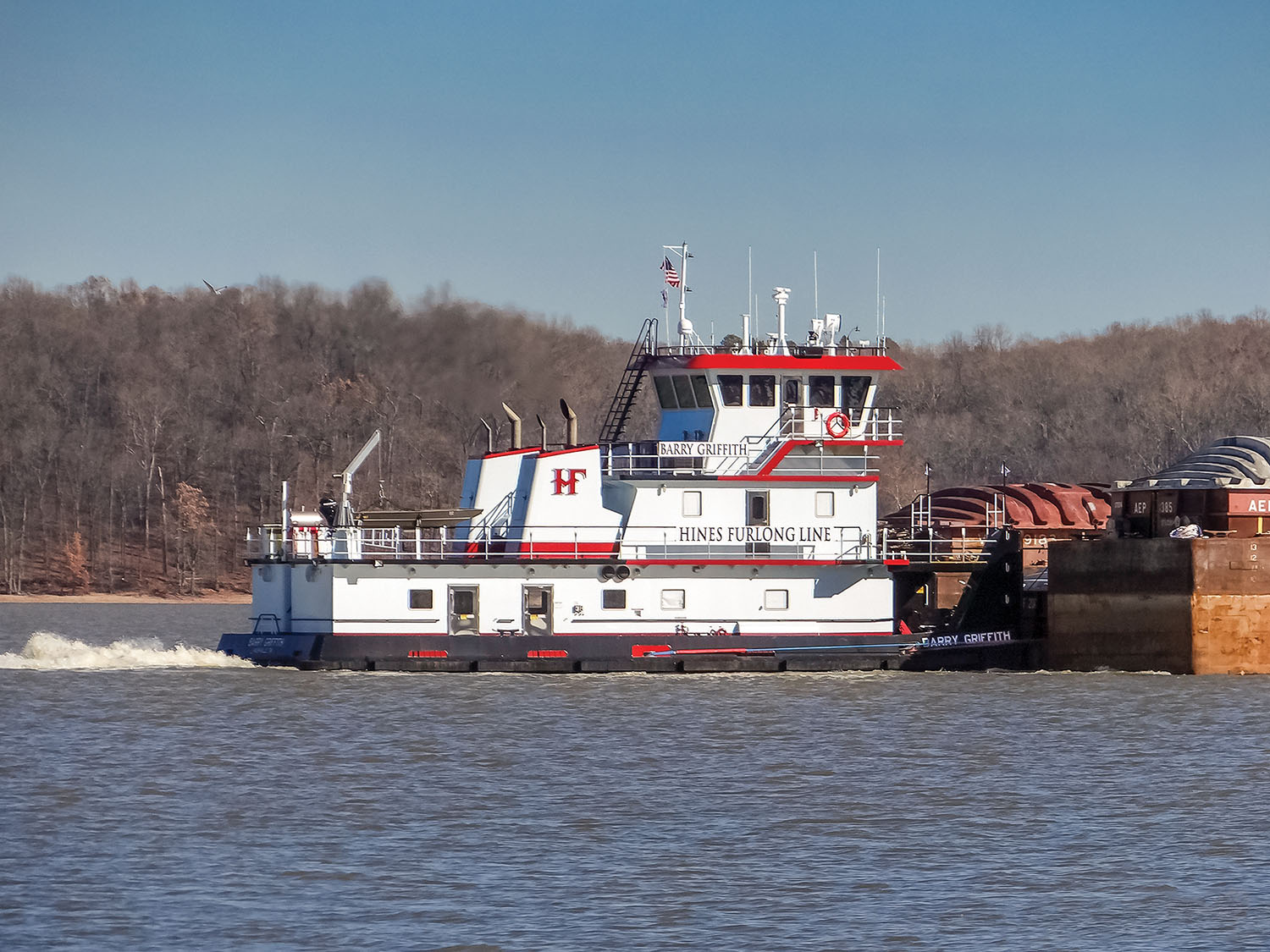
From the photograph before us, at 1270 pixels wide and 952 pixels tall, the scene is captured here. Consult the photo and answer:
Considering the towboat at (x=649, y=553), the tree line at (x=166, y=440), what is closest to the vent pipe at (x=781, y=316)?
the towboat at (x=649, y=553)

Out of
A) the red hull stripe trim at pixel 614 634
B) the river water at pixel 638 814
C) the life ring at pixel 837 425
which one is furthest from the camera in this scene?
the life ring at pixel 837 425

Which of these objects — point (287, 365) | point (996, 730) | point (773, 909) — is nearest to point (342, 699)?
point (996, 730)

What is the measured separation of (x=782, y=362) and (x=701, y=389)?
1.78 meters

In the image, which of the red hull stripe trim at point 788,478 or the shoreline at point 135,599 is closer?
the red hull stripe trim at point 788,478

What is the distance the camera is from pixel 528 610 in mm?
36406

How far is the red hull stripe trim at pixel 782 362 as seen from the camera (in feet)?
124

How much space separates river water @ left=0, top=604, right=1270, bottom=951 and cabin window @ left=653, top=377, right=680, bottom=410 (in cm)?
588

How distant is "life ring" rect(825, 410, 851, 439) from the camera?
37781mm

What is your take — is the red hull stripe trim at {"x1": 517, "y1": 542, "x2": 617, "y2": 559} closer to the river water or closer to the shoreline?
the river water

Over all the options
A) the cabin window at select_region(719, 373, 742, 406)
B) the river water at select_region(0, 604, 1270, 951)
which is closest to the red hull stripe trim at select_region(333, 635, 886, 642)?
the river water at select_region(0, 604, 1270, 951)

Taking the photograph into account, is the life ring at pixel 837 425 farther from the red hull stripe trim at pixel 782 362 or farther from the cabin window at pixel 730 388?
the cabin window at pixel 730 388

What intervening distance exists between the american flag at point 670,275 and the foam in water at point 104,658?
11921 mm

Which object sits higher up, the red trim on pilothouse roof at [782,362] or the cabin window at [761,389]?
the red trim on pilothouse roof at [782,362]

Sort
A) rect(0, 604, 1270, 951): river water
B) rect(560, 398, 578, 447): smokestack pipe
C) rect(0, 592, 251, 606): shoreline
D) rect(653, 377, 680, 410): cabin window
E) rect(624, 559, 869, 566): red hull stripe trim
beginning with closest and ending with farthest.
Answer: rect(0, 604, 1270, 951): river water < rect(624, 559, 869, 566): red hull stripe trim < rect(560, 398, 578, 447): smokestack pipe < rect(653, 377, 680, 410): cabin window < rect(0, 592, 251, 606): shoreline
